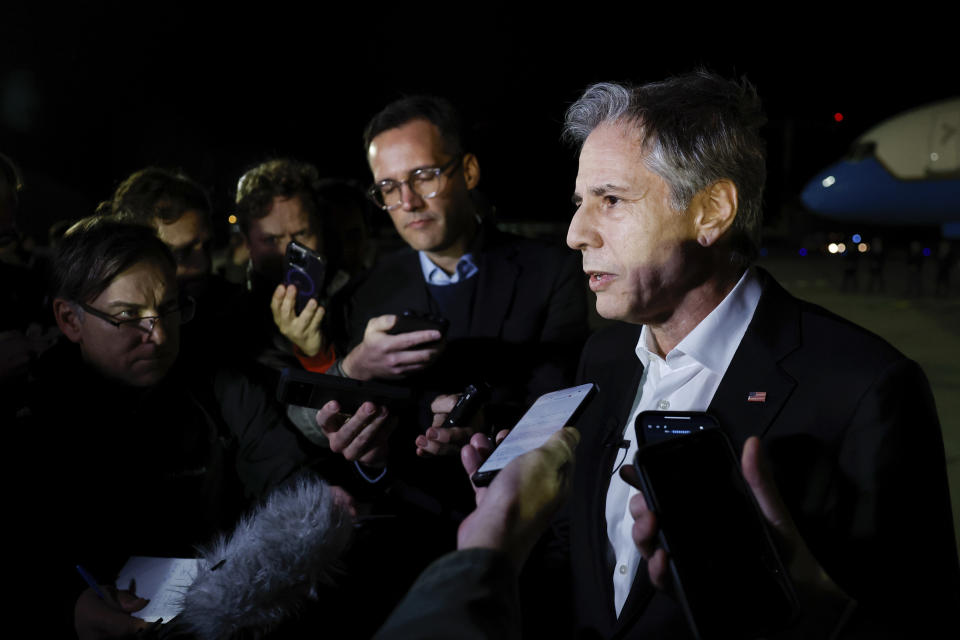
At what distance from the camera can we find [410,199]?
2.93m

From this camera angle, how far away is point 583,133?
1.95 meters

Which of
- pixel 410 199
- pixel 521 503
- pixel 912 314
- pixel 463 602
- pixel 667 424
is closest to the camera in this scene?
pixel 463 602

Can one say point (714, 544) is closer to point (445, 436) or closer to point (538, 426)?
point (538, 426)

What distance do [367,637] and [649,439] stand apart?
1021mm

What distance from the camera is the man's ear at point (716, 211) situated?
173 cm

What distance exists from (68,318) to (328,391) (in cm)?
103

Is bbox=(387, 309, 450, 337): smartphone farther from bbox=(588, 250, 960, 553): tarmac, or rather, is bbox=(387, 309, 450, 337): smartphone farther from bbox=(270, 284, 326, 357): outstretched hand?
bbox=(588, 250, 960, 553): tarmac

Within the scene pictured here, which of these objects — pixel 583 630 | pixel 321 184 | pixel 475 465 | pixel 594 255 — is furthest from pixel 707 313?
pixel 321 184

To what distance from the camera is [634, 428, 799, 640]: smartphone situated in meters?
1.14

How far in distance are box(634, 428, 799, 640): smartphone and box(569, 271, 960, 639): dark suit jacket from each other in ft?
1.22

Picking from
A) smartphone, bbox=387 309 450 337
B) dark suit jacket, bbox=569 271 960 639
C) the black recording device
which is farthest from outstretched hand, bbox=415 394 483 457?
dark suit jacket, bbox=569 271 960 639

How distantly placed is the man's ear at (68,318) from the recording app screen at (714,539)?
6.97 feet

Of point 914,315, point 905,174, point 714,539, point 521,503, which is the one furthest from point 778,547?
point 905,174

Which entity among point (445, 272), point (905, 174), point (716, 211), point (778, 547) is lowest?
point (905, 174)
